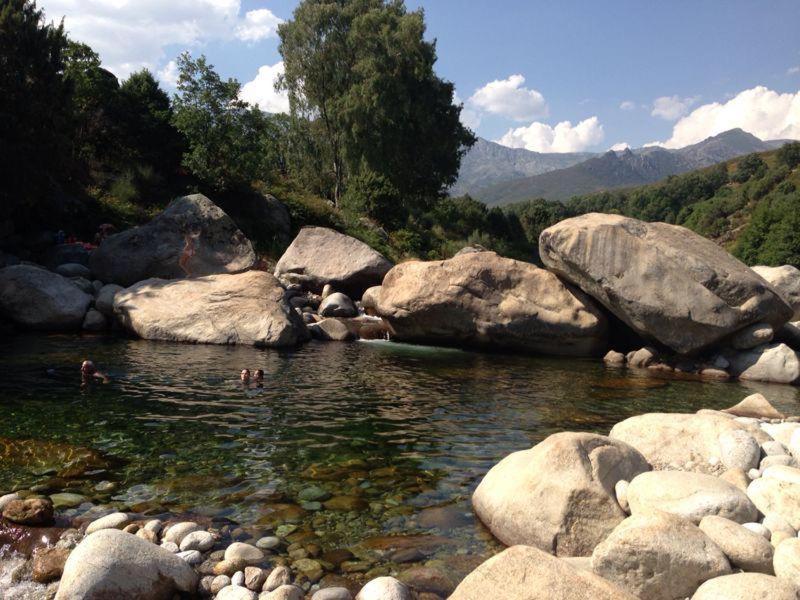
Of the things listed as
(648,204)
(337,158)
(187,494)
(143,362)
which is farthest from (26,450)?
(648,204)

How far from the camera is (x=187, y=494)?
7.52 metres

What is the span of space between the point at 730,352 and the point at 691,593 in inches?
657

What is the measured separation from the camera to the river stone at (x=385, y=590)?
5.23 meters

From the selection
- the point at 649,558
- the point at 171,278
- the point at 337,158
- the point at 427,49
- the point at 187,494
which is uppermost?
the point at 427,49

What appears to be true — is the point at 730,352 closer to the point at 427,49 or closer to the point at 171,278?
the point at 171,278

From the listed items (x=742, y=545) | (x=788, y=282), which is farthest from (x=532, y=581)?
(x=788, y=282)

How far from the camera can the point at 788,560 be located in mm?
5129

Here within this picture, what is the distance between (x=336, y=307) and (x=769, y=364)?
51.4 ft

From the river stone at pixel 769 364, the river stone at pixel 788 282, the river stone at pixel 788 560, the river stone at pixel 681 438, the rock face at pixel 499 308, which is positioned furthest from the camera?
the river stone at pixel 788 282

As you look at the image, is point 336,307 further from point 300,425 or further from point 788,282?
point 788,282

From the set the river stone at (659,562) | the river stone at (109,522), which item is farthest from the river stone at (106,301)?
the river stone at (659,562)

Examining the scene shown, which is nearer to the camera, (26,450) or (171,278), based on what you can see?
(26,450)

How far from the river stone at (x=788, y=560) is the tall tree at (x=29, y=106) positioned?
24.5m

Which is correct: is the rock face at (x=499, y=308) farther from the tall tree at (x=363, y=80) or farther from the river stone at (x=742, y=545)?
Result: the tall tree at (x=363, y=80)
